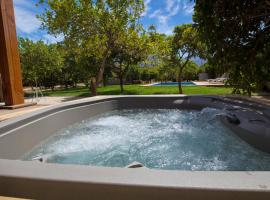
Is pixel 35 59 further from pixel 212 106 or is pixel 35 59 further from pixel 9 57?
pixel 212 106

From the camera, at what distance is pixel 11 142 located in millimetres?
3674

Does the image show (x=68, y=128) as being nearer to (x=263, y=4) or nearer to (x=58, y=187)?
(x=58, y=187)

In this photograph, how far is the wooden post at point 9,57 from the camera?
5.75 m

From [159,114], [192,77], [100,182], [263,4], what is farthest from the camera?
[192,77]

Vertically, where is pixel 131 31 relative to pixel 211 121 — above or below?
above

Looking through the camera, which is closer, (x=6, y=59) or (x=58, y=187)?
Result: (x=58, y=187)

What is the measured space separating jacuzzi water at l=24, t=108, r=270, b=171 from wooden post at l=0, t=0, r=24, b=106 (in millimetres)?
1989

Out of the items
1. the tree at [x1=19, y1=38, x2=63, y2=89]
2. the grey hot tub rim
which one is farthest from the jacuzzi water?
the tree at [x1=19, y1=38, x2=63, y2=89]

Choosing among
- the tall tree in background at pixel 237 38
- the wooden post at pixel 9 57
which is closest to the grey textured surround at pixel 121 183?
the tall tree in background at pixel 237 38

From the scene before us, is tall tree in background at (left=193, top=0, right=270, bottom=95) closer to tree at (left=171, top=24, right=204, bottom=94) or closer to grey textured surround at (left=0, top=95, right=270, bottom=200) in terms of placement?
grey textured surround at (left=0, top=95, right=270, bottom=200)

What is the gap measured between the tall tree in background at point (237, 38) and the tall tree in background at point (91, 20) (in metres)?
6.92

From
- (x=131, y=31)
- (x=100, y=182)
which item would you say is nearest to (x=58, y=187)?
(x=100, y=182)

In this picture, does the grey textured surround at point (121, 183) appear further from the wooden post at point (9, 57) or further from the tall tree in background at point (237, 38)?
the wooden post at point (9, 57)

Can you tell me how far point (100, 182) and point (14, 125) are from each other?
10.3ft
